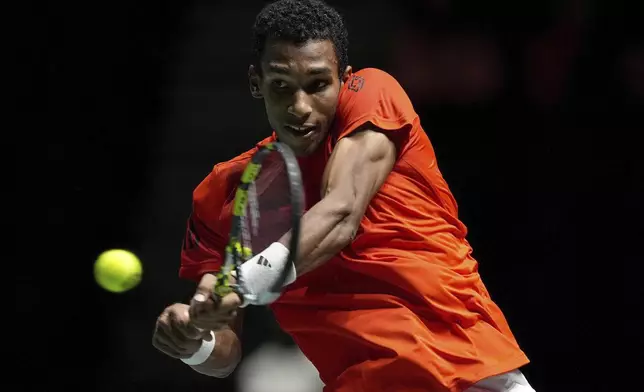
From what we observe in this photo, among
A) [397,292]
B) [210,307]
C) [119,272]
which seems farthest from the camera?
[119,272]

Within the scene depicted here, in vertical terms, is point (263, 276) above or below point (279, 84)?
below

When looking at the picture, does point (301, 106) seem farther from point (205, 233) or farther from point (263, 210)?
point (205, 233)

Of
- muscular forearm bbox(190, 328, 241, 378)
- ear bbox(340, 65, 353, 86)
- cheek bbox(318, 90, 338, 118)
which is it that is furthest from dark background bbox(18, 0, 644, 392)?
cheek bbox(318, 90, 338, 118)

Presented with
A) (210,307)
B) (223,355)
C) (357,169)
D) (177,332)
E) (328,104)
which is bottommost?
(223,355)

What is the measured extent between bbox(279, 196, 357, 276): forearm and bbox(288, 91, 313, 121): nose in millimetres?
261

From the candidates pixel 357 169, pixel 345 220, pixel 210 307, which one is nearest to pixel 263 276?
pixel 210 307

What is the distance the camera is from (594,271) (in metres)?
4.15

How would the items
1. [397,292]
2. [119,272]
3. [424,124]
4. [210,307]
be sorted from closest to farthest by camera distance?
[210,307] < [397,292] < [119,272] < [424,124]

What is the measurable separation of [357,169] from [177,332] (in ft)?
1.84

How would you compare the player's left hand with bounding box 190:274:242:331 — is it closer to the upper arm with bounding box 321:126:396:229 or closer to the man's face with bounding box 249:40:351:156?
the upper arm with bounding box 321:126:396:229

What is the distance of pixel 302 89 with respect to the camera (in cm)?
260

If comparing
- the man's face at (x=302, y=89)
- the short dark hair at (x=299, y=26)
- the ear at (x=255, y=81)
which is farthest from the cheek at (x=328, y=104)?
the ear at (x=255, y=81)

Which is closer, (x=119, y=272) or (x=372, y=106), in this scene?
(x=372, y=106)

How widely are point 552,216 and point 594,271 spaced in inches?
10.3
